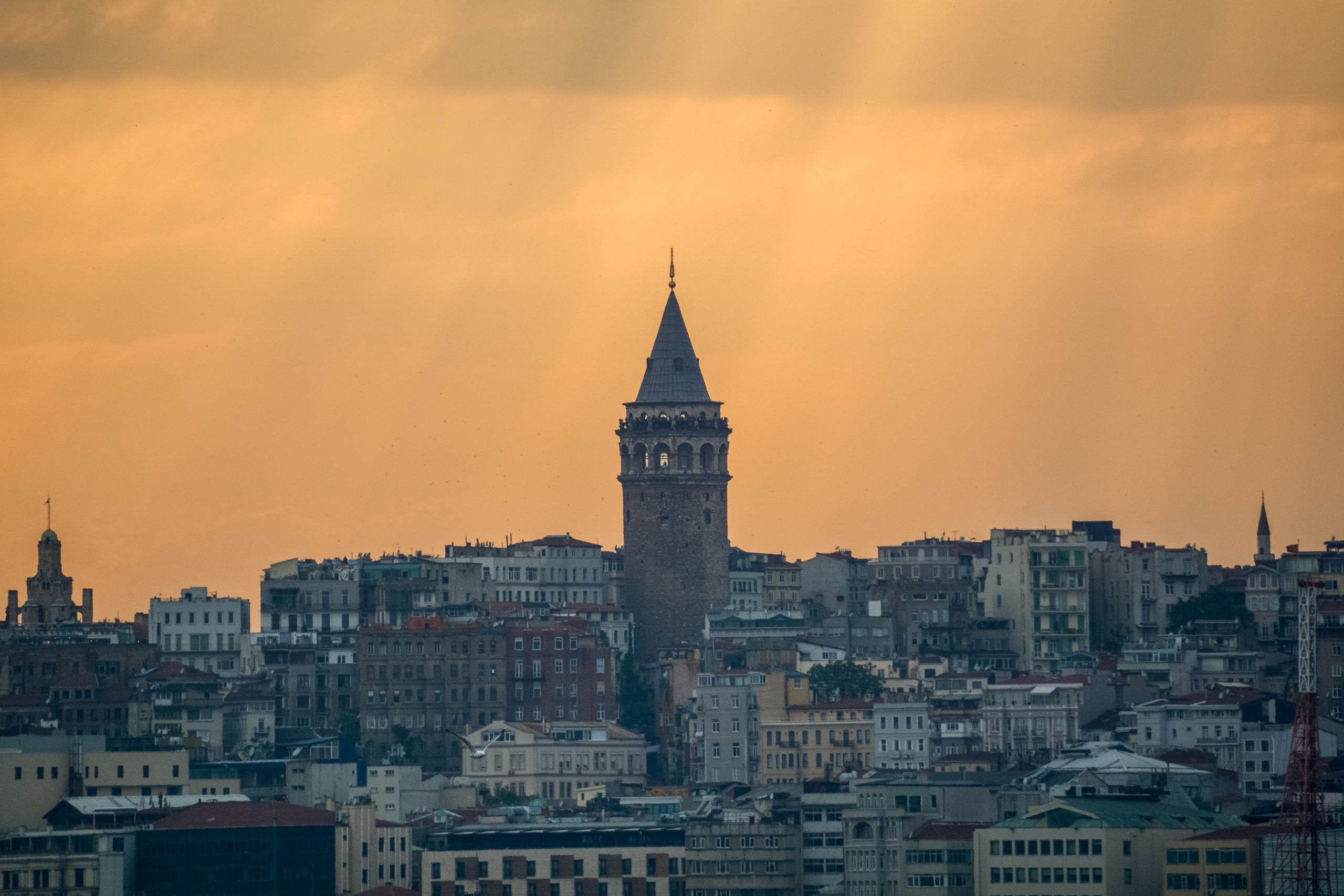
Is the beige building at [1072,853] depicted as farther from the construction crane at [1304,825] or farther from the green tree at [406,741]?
the green tree at [406,741]

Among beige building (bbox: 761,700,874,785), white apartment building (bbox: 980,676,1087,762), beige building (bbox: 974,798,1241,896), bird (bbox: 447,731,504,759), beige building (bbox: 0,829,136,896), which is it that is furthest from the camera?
bird (bbox: 447,731,504,759)

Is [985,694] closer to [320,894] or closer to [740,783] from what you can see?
[740,783]

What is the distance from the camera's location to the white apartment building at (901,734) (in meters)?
185

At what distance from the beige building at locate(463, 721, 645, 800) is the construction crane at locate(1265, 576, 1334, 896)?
35256 millimetres

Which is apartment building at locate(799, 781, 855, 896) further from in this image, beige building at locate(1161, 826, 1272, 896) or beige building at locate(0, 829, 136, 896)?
beige building at locate(0, 829, 136, 896)

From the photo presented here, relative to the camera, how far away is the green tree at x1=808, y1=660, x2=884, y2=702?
635 feet

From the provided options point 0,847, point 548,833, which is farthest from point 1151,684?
point 0,847

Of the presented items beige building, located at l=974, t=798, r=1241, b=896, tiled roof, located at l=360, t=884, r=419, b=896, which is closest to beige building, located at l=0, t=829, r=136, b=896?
tiled roof, located at l=360, t=884, r=419, b=896

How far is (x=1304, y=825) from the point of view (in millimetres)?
149625

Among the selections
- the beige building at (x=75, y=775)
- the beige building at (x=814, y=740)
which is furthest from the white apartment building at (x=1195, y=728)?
the beige building at (x=75, y=775)

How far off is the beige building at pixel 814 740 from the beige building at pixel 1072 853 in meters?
32.7

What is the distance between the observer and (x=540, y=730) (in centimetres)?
19525

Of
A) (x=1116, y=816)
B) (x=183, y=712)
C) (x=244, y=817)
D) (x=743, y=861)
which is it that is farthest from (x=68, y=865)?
(x=1116, y=816)

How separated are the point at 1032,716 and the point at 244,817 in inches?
1333
